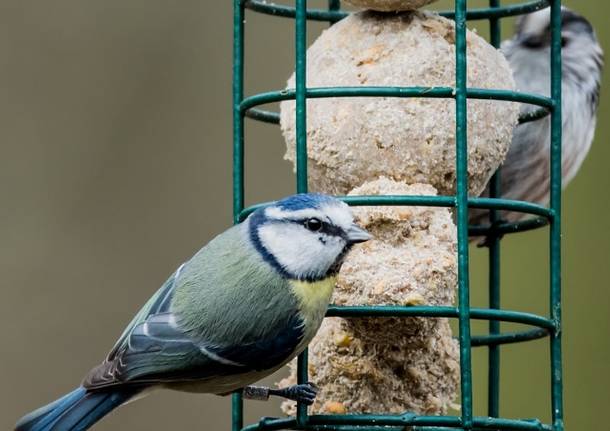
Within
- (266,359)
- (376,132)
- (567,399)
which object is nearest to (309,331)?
(266,359)

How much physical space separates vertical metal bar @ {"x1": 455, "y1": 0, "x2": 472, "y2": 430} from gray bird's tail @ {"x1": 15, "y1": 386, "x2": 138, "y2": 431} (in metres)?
0.94

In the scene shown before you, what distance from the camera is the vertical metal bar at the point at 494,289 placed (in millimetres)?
4766

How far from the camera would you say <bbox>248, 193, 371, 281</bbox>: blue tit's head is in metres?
3.78

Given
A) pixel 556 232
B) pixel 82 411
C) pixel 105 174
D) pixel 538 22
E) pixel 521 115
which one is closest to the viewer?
pixel 82 411

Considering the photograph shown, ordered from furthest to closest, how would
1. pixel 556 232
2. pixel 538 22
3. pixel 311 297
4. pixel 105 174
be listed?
pixel 105 174 → pixel 538 22 → pixel 556 232 → pixel 311 297

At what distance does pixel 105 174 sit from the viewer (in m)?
6.73

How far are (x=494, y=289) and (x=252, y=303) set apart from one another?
128 centimetres

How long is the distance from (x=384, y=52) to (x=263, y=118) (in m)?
0.63

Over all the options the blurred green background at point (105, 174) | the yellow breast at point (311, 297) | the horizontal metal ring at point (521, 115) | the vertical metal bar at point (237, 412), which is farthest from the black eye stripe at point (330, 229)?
the blurred green background at point (105, 174)

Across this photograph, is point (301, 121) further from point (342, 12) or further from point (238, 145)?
point (342, 12)

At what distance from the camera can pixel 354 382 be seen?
13.5 feet

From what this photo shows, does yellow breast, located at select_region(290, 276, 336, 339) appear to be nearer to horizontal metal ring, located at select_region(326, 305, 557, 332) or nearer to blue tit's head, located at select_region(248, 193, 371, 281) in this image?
blue tit's head, located at select_region(248, 193, 371, 281)

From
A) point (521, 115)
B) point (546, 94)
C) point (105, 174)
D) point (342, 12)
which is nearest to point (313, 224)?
point (521, 115)

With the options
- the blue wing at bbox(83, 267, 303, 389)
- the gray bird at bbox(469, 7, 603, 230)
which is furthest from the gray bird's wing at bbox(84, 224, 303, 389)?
the gray bird at bbox(469, 7, 603, 230)
